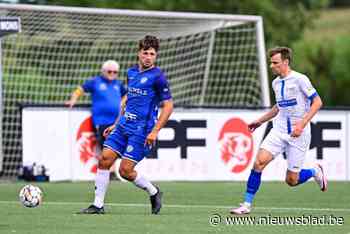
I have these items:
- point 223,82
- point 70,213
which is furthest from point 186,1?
point 70,213

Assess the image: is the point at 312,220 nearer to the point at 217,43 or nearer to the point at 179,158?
the point at 179,158

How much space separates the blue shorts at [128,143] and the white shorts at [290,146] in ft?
5.09

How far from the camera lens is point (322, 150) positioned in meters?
22.1

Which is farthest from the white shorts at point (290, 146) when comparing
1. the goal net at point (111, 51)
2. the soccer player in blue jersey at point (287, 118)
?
the goal net at point (111, 51)

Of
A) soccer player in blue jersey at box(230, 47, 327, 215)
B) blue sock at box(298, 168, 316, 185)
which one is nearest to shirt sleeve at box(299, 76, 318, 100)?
soccer player in blue jersey at box(230, 47, 327, 215)

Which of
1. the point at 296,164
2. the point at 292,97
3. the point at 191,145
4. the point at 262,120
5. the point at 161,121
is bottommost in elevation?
the point at 191,145

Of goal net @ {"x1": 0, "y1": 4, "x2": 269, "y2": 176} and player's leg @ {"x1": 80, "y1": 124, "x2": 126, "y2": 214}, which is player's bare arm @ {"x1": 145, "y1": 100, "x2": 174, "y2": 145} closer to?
player's leg @ {"x1": 80, "y1": 124, "x2": 126, "y2": 214}

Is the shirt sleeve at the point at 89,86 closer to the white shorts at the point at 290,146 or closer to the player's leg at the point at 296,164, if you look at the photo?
the player's leg at the point at 296,164

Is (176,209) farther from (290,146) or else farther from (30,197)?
(30,197)

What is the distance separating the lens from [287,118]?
14.6m

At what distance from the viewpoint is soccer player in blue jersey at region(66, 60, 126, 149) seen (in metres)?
21.2

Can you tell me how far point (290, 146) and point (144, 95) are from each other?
77.1 inches

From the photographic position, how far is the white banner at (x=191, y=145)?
21344 mm

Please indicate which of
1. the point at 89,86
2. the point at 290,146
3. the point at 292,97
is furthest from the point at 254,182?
the point at 89,86
